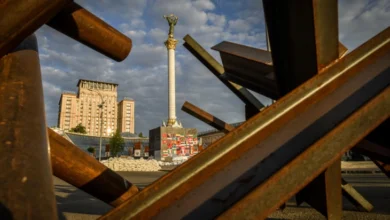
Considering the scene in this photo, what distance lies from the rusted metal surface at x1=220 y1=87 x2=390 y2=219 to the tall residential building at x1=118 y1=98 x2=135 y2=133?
142 m

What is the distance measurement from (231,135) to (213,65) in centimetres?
383

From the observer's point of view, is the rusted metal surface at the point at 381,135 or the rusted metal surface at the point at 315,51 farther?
the rusted metal surface at the point at 381,135

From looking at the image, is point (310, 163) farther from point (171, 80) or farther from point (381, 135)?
point (171, 80)

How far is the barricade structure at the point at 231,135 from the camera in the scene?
735 millimetres

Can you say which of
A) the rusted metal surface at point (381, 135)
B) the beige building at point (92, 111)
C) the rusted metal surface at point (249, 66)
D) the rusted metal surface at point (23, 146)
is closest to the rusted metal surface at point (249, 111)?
the rusted metal surface at point (249, 66)

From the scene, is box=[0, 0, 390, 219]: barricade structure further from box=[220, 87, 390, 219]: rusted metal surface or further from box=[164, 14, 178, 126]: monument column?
box=[164, 14, 178, 126]: monument column

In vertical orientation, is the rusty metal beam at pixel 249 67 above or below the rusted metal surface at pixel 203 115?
above

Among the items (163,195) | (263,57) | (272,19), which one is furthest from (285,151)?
(263,57)

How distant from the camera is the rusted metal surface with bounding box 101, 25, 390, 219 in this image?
3.34 feet

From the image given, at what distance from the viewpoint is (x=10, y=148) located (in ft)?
2.37

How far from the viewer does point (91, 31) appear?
1.19 meters

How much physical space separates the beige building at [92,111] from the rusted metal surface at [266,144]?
136843 mm

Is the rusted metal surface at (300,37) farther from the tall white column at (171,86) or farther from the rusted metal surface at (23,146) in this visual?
the tall white column at (171,86)

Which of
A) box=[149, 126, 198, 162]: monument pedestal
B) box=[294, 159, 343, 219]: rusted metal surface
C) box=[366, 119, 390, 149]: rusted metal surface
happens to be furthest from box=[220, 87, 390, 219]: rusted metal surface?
box=[149, 126, 198, 162]: monument pedestal
